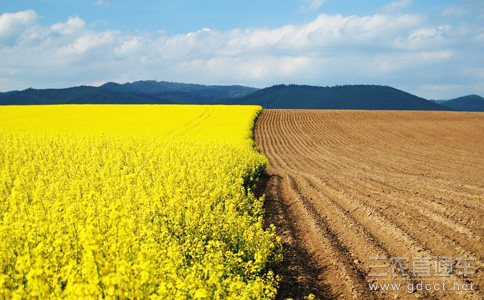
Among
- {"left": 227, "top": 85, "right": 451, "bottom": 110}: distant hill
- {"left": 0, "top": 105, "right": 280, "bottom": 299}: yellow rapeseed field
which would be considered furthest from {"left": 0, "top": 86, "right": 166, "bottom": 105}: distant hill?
{"left": 0, "top": 105, "right": 280, "bottom": 299}: yellow rapeseed field

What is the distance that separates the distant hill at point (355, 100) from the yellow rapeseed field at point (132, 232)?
162 m

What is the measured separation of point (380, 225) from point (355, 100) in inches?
6913

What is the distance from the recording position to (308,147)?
29.1 m

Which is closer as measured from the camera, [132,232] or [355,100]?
[132,232]

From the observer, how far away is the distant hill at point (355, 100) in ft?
531

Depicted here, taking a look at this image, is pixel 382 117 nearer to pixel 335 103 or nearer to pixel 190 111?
pixel 190 111

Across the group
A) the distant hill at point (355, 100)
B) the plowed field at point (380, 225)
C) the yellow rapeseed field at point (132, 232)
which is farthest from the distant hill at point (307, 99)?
the plowed field at point (380, 225)

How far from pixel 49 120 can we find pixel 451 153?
40.8m

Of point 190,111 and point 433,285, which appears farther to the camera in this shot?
point 190,111

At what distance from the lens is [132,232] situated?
5.09 metres

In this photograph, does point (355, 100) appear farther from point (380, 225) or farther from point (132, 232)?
point (132, 232)

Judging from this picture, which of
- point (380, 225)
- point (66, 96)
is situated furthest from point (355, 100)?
point (380, 225)

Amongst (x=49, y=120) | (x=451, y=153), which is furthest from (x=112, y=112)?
(x=451, y=153)

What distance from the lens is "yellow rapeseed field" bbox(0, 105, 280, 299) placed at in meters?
3.57
